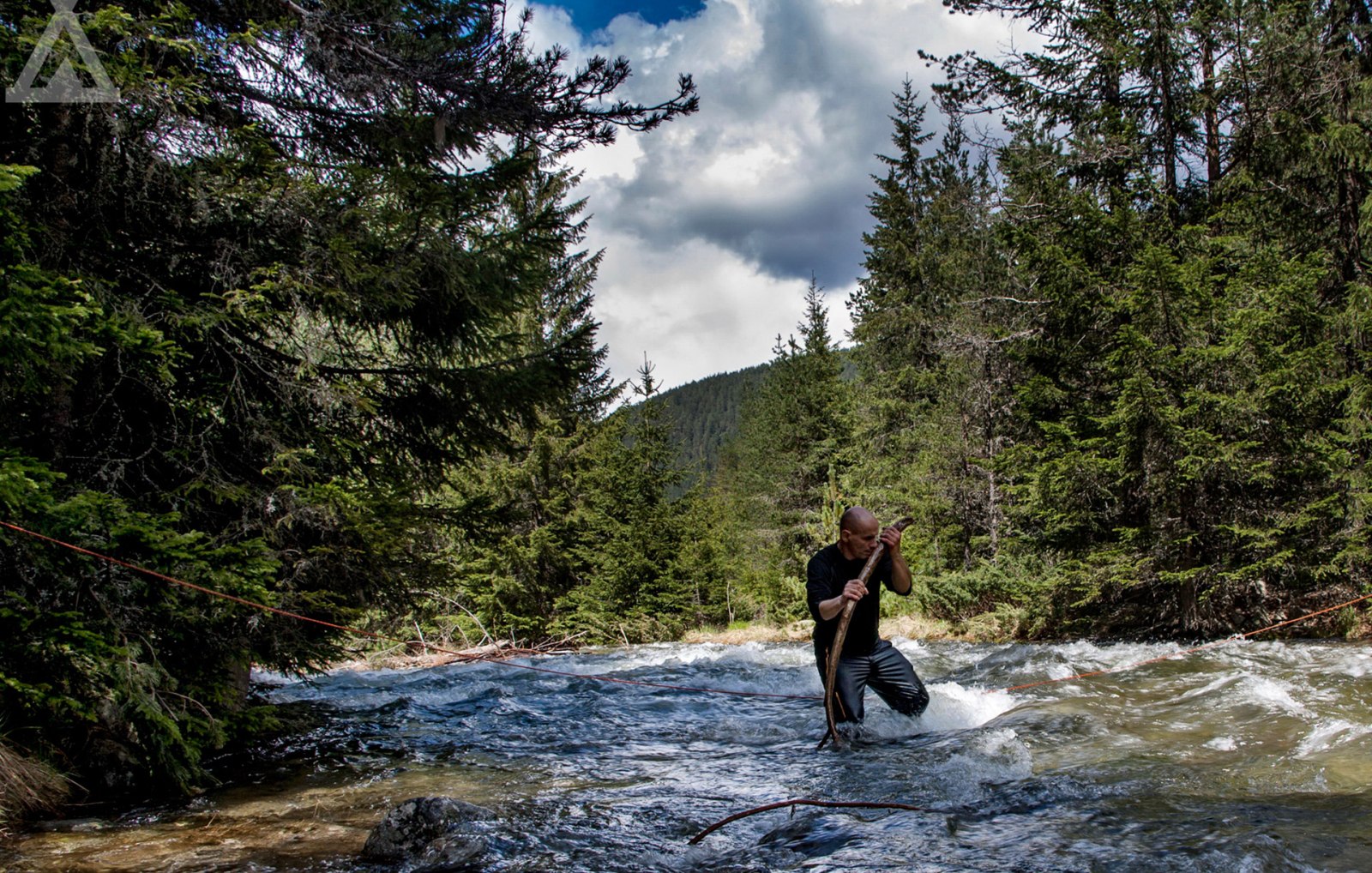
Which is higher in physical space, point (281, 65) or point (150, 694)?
point (281, 65)

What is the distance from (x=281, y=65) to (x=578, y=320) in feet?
57.5

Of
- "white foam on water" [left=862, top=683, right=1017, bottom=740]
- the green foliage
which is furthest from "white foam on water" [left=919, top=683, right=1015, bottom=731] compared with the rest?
the green foliage

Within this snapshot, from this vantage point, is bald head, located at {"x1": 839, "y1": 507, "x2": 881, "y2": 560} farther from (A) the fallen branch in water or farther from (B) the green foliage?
(B) the green foliage

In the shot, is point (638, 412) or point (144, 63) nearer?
point (144, 63)

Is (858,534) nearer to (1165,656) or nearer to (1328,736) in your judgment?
(1328,736)

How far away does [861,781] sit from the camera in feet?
18.1

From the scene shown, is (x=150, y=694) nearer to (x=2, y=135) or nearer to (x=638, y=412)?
(x=2, y=135)

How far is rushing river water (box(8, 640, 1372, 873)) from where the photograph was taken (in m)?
3.87

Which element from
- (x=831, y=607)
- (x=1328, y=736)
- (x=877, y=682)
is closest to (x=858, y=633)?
Result: (x=877, y=682)

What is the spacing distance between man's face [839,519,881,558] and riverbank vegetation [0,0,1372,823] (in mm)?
4136

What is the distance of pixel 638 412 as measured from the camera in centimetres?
2803

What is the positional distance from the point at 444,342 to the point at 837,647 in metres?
5.92

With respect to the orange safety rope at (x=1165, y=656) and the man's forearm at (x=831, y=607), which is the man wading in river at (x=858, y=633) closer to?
the man's forearm at (x=831, y=607)

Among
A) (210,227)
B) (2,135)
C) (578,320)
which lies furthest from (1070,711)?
(578,320)
